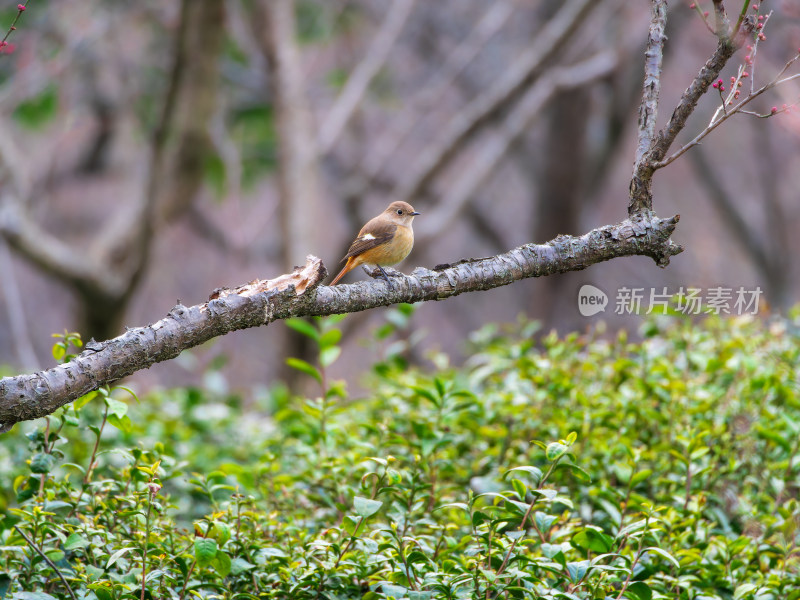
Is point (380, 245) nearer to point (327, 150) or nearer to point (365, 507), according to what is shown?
point (365, 507)

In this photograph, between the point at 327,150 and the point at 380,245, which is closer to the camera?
the point at 380,245

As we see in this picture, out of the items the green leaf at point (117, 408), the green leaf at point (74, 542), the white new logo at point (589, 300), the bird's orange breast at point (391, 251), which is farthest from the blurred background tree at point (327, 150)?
the green leaf at point (74, 542)

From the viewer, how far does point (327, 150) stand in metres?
9.23

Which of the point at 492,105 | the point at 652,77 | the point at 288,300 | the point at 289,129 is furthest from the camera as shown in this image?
the point at 289,129

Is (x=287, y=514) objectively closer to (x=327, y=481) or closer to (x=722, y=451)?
(x=327, y=481)

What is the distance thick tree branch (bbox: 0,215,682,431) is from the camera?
1965 millimetres

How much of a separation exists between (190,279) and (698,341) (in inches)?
500

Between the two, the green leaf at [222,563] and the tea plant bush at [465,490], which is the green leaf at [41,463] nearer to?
the tea plant bush at [465,490]

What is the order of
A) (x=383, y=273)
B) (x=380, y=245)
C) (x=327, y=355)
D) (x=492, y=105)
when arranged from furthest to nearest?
(x=492, y=105)
(x=380, y=245)
(x=327, y=355)
(x=383, y=273)

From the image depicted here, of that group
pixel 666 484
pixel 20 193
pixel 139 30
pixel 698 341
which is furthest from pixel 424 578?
pixel 139 30

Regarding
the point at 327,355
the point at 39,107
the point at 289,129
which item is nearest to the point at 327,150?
the point at 289,129

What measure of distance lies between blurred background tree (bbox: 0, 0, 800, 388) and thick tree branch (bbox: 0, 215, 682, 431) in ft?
10.9

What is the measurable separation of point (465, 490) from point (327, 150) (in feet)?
22.4

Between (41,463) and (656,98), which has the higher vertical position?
(656,98)
